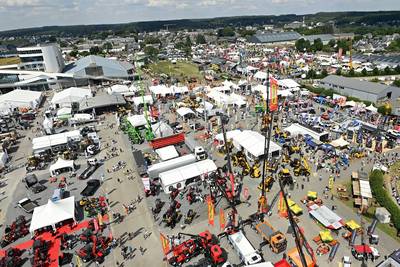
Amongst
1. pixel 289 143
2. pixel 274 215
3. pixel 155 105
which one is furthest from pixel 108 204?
pixel 155 105

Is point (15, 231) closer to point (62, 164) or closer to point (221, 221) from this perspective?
point (62, 164)

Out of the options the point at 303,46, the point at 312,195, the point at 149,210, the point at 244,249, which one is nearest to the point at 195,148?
the point at 149,210

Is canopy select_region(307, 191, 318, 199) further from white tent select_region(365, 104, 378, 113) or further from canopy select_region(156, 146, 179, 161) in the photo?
white tent select_region(365, 104, 378, 113)

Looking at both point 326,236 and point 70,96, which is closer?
point 326,236

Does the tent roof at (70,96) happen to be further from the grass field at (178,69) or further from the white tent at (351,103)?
the white tent at (351,103)

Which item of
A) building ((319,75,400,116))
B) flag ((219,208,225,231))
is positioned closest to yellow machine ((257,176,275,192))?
flag ((219,208,225,231))

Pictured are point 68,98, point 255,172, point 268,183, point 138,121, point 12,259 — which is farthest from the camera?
point 68,98

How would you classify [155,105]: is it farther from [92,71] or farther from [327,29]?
[327,29]
